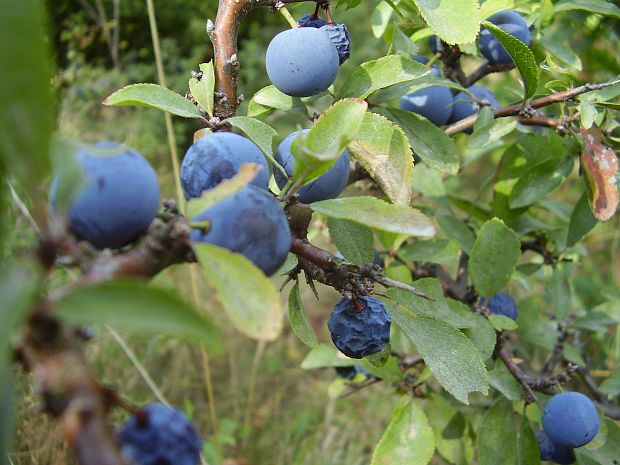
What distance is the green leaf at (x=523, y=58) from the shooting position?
0.90 metres

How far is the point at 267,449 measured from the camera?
7.11 ft

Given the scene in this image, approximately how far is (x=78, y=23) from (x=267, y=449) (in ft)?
11.8

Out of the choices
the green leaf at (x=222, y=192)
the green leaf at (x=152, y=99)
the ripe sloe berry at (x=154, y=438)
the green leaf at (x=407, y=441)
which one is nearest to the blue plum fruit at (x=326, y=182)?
the green leaf at (x=152, y=99)

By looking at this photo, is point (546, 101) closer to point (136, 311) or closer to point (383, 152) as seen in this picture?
point (383, 152)

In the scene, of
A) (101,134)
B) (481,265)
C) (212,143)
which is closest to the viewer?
(212,143)

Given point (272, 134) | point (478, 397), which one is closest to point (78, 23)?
point (478, 397)

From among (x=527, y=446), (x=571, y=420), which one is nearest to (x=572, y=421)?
(x=571, y=420)

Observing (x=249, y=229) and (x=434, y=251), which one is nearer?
(x=249, y=229)

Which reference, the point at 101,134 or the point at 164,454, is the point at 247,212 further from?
the point at 101,134

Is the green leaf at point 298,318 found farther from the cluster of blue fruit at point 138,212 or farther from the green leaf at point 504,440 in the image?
the green leaf at point 504,440

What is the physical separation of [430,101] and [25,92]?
0.94 m

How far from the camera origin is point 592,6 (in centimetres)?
114

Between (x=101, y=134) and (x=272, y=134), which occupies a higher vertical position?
(x=272, y=134)

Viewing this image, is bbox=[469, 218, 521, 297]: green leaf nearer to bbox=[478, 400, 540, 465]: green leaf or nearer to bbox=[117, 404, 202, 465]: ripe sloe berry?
bbox=[478, 400, 540, 465]: green leaf
